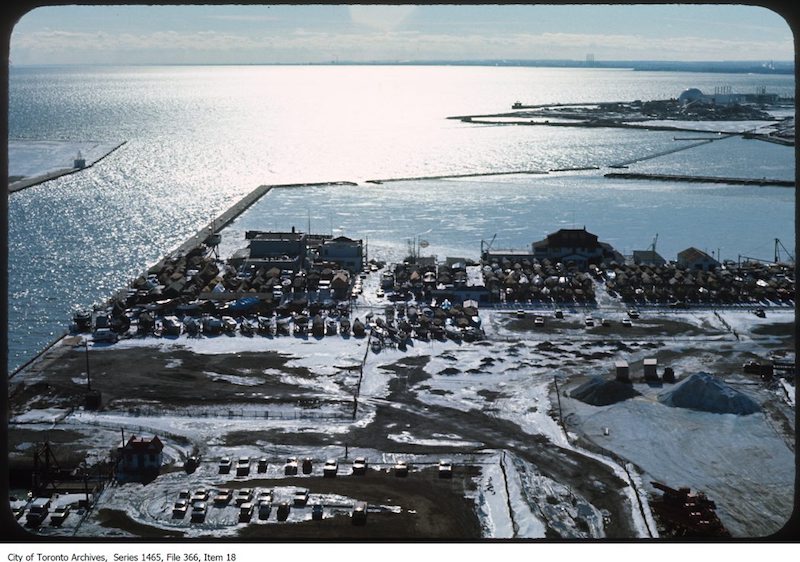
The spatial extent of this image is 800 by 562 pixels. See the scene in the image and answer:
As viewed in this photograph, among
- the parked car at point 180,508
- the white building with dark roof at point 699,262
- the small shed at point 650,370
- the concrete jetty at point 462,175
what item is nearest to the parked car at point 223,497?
the parked car at point 180,508

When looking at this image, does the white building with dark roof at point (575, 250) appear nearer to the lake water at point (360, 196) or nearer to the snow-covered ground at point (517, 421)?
the lake water at point (360, 196)

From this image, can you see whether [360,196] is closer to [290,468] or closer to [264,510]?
[290,468]

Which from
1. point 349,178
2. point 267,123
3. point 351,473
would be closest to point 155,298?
point 351,473

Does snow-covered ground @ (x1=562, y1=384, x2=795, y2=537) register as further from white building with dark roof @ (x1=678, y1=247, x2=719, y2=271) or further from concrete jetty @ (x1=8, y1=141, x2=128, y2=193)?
concrete jetty @ (x1=8, y1=141, x2=128, y2=193)

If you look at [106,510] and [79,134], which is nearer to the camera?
[106,510]

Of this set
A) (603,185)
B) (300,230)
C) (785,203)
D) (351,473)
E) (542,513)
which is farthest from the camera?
(603,185)

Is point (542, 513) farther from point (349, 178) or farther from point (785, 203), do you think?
point (349, 178)

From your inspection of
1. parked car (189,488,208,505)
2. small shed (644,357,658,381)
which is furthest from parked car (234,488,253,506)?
small shed (644,357,658,381)
